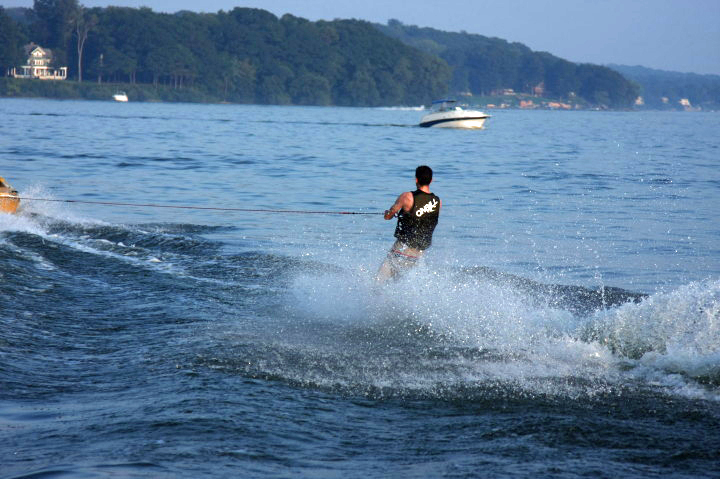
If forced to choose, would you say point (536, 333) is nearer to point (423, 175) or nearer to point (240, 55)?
point (423, 175)

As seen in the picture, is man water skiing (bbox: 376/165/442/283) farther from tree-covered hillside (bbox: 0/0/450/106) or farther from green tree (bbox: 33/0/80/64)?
green tree (bbox: 33/0/80/64)

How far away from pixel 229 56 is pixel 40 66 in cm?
3267

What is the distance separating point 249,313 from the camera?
9.47 meters

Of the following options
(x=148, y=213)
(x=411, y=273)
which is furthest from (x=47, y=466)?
(x=148, y=213)

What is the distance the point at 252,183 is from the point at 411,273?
1559cm

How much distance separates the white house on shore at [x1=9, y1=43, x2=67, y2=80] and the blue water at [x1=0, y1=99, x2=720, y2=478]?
14293 centimetres

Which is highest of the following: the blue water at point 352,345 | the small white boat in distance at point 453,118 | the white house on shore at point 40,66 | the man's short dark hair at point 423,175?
the white house on shore at point 40,66

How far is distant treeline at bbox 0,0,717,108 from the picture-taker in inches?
5876

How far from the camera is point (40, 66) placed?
6029 inches

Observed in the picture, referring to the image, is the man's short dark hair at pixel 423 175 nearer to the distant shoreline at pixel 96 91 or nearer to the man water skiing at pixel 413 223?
the man water skiing at pixel 413 223

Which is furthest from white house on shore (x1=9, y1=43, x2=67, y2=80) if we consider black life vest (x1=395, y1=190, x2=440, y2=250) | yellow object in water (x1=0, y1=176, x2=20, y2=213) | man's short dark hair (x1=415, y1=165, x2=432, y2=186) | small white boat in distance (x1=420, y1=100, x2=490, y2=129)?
man's short dark hair (x1=415, y1=165, x2=432, y2=186)

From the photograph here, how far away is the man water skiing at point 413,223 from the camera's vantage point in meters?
9.44

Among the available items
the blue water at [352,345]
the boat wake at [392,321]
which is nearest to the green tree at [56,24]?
the blue water at [352,345]

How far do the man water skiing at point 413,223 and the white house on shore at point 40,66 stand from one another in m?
152
